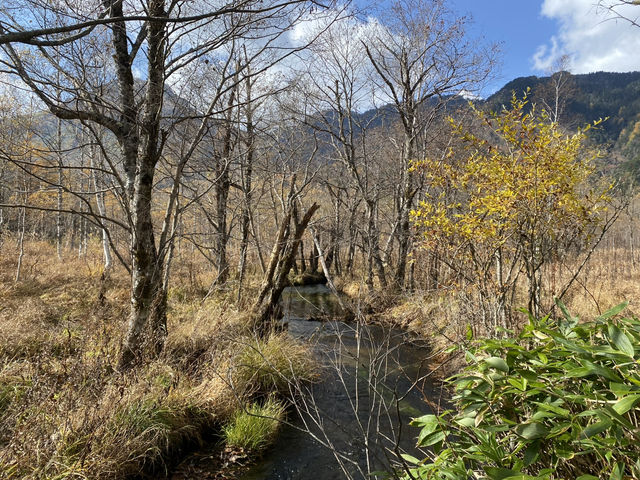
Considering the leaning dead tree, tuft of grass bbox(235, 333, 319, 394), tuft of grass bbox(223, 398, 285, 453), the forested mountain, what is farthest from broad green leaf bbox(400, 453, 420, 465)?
the forested mountain

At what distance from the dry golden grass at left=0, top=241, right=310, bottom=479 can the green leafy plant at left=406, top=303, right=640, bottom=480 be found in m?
1.77

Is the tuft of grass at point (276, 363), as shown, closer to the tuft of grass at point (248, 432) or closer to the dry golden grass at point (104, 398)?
the dry golden grass at point (104, 398)

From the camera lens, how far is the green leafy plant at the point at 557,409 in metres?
0.99

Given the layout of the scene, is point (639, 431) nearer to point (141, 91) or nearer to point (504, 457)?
point (504, 457)

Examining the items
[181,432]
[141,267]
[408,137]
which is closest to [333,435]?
[181,432]

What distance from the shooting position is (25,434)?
278cm

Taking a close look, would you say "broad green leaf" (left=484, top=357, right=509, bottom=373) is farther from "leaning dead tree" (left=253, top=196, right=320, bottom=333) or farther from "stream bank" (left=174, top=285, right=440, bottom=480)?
"leaning dead tree" (left=253, top=196, right=320, bottom=333)

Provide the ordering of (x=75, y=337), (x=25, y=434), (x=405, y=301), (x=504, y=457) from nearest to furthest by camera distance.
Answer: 1. (x=504, y=457)
2. (x=25, y=434)
3. (x=75, y=337)
4. (x=405, y=301)

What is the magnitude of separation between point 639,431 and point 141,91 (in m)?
5.05

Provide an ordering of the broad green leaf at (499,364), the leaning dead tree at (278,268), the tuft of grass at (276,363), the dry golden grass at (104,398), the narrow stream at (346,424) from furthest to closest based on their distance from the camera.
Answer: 1. the leaning dead tree at (278,268)
2. the tuft of grass at (276,363)
3. the narrow stream at (346,424)
4. the dry golden grass at (104,398)
5. the broad green leaf at (499,364)

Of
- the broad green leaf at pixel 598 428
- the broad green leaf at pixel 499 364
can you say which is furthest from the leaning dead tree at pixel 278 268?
the broad green leaf at pixel 598 428

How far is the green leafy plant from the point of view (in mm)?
988

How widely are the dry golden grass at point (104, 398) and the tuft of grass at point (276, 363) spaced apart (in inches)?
3.4

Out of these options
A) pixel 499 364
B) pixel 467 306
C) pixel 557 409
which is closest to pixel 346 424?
pixel 467 306
